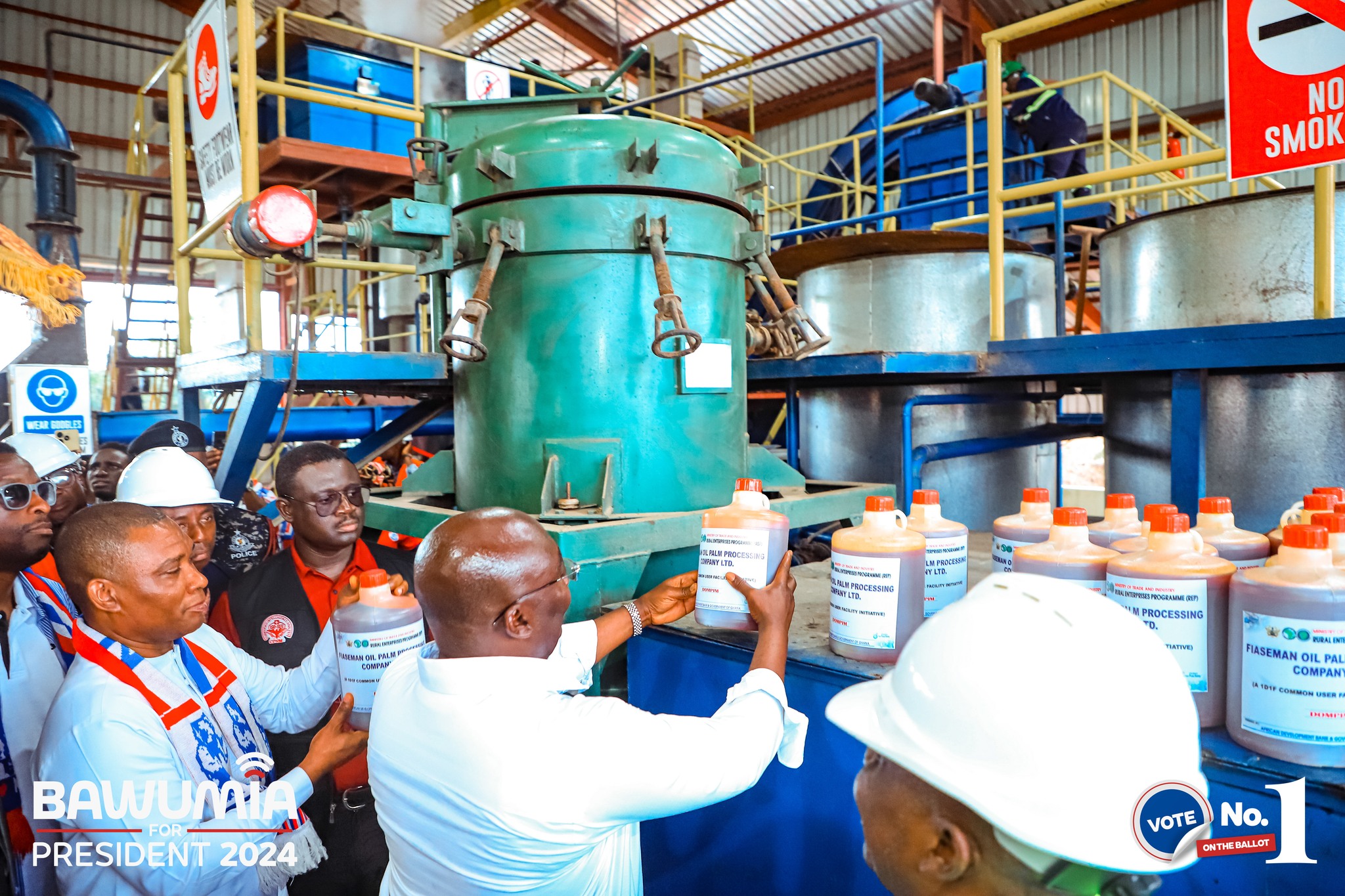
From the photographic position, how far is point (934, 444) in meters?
4.29

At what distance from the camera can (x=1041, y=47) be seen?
1406 cm

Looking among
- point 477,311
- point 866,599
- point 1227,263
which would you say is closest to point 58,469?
point 477,311

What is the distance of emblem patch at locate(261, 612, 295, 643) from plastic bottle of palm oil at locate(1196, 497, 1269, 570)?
256cm

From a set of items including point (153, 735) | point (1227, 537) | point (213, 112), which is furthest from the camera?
point (213, 112)

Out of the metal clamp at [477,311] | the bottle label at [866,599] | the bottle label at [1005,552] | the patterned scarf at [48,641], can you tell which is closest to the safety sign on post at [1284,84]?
the bottle label at [1005,552]

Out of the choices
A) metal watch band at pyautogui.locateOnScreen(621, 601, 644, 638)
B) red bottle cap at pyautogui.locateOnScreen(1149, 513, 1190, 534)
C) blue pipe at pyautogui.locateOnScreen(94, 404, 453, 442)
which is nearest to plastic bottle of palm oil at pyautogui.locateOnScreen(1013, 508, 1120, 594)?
red bottle cap at pyautogui.locateOnScreen(1149, 513, 1190, 534)

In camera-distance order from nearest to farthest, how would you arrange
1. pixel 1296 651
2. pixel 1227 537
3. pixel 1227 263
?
pixel 1296 651 → pixel 1227 537 → pixel 1227 263

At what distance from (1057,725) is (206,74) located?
3603 mm

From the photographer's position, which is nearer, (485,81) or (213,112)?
(213,112)

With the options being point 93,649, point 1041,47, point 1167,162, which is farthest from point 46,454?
point 1041,47

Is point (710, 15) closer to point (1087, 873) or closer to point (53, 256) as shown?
point (53, 256)

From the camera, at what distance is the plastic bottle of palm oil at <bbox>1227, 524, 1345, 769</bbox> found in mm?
1269

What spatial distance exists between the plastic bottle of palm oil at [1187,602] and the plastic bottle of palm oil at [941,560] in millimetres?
474

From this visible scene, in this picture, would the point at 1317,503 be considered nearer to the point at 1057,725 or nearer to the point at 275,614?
the point at 1057,725
